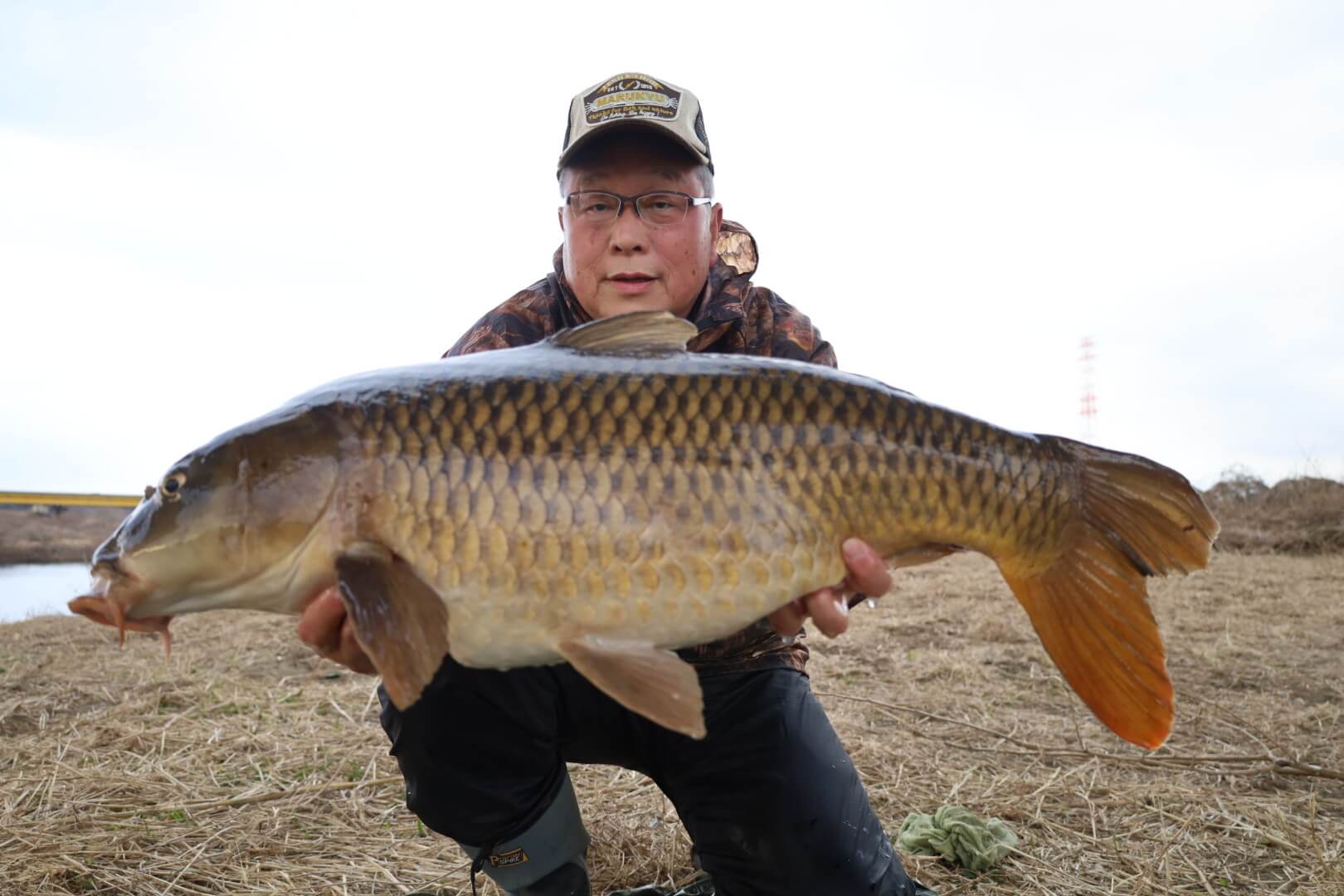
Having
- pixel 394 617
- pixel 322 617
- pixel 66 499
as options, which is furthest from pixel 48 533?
pixel 394 617

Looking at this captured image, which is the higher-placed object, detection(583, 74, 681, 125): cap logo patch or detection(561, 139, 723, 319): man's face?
detection(583, 74, 681, 125): cap logo patch

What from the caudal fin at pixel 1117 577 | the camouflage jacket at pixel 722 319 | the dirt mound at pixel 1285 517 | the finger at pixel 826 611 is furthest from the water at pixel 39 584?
the dirt mound at pixel 1285 517

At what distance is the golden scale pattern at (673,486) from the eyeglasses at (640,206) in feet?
3.17

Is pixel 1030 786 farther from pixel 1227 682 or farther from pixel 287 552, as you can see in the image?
pixel 287 552

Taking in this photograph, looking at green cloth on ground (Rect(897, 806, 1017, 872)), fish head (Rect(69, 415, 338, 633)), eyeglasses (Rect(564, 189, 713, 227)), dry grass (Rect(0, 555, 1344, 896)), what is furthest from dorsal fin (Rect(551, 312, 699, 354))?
green cloth on ground (Rect(897, 806, 1017, 872))

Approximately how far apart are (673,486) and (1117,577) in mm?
943

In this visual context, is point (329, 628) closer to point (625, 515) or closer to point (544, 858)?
point (625, 515)

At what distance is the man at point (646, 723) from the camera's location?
2.05 m

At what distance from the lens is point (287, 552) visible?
168 cm

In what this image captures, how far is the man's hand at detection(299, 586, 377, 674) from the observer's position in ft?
5.57

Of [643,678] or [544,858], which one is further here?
[544,858]

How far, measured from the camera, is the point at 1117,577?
182 cm

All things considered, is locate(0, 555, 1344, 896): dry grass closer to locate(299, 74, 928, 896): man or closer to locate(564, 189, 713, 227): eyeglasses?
locate(299, 74, 928, 896): man

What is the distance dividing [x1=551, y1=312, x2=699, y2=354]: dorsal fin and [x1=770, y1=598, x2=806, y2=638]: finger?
2.00ft
